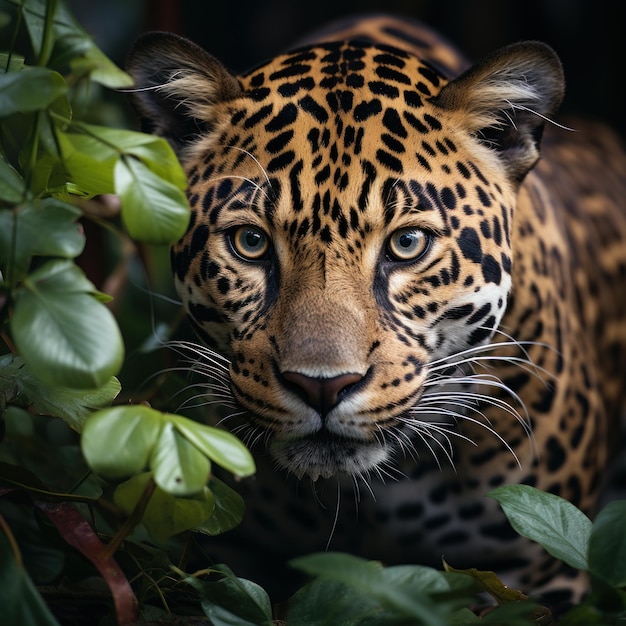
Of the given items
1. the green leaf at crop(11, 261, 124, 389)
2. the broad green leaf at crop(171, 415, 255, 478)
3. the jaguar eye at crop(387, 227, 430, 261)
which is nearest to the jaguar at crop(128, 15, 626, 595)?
the jaguar eye at crop(387, 227, 430, 261)

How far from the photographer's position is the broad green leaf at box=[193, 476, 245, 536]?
167 cm

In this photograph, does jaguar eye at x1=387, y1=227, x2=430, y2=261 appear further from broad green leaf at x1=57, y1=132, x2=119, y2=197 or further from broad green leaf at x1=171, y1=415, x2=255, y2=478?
broad green leaf at x1=171, y1=415, x2=255, y2=478

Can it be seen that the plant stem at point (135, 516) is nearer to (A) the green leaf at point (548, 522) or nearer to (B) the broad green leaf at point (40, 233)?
(B) the broad green leaf at point (40, 233)

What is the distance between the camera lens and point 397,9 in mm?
4965

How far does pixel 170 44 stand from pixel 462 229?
72 centimetres

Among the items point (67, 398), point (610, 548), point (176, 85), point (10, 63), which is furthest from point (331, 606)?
point (176, 85)

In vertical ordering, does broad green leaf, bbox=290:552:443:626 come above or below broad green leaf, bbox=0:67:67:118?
below

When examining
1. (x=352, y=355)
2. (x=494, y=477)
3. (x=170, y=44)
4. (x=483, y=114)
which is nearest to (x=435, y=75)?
(x=483, y=114)

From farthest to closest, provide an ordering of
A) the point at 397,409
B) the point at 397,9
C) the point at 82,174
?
the point at 397,9 < the point at 397,409 < the point at 82,174

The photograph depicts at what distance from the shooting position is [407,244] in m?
1.93

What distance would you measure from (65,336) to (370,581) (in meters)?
0.51

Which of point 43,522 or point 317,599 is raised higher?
point 317,599

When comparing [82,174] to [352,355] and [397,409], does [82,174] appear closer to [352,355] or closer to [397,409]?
[352,355]

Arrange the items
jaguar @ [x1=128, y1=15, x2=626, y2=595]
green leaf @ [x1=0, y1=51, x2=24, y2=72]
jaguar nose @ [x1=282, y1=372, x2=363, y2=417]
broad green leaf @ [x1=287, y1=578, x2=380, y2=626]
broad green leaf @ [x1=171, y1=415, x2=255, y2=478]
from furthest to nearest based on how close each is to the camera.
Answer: jaguar @ [x1=128, y1=15, x2=626, y2=595] → jaguar nose @ [x1=282, y1=372, x2=363, y2=417] → green leaf @ [x1=0, y1=51, x2=24, y2=72] → broad green leaf @ [x1=287, y1=578, x2=380, y2=626] → broad green leaf @ [x1=171, y1=415, x2=255, y2=478]
